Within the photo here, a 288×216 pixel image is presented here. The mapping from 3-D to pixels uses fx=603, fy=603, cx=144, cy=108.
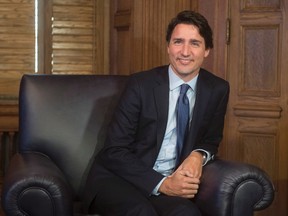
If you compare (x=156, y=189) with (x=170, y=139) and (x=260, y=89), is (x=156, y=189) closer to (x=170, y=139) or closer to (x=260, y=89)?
(x=170, y=139)

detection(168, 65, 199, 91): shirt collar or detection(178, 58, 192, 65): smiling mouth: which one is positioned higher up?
detection(178, 58, 192, 65): smiling mouth

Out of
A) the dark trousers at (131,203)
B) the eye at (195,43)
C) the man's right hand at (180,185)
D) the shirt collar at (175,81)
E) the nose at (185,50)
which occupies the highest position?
the eye at (195,43)

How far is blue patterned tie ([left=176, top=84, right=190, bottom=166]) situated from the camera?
223 centimetres

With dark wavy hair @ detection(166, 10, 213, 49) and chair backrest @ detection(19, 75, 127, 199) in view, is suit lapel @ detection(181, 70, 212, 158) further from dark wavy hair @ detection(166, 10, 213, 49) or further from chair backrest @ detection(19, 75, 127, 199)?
chair backrest @ detection(19, 75, 127, 199)

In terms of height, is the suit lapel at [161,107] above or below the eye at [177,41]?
below

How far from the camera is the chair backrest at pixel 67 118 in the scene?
2.45 meters

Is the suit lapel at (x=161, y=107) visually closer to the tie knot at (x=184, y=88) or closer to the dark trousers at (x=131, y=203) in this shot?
the tie knot at (x=184, y=88)

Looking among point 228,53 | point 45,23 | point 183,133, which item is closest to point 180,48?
point 183,133

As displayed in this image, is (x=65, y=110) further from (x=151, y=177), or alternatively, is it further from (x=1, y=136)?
(x=1, y=136)

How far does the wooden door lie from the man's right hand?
1.05 m

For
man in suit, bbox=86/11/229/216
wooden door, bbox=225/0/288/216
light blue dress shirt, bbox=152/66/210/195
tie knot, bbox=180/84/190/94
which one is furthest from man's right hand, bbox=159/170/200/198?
wooden door, bbox=225/0/288/216

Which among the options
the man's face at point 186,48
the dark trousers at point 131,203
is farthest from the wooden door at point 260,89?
the dark trousers at point 131,203

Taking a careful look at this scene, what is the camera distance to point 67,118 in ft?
8.18

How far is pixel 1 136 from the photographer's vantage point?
144 inches
